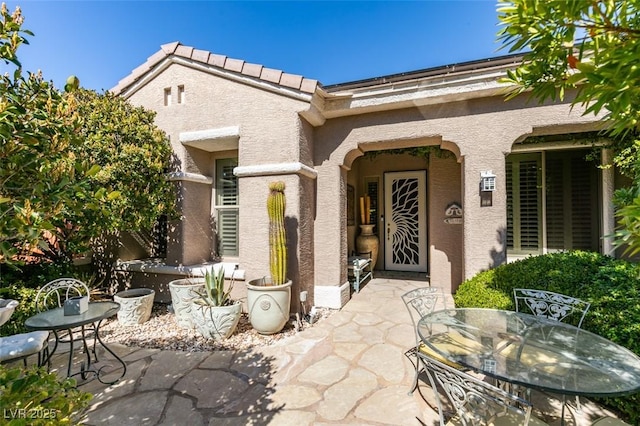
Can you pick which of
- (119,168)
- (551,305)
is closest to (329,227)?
(551,305)

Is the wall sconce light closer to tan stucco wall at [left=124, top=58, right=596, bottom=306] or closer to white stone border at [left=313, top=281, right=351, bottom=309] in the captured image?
tan stucco wall at [left=124, top=58, right=596, bottom=306]

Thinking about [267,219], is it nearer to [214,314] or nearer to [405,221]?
[214,314]

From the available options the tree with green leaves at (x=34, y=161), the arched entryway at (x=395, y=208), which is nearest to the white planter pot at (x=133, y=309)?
the tree with green leaves at (x=34, y=161)

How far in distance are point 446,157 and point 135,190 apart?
670 cm

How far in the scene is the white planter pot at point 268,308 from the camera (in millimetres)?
4543

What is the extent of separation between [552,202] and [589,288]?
366 cm

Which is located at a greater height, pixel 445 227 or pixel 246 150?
pixel 246 150

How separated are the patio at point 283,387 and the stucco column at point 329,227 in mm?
1391

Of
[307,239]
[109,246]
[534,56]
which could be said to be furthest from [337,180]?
[109,246]

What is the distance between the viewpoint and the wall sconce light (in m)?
4.86

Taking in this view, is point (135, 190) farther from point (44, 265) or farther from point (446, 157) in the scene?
point (446, 157)

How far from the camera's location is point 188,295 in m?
→ 5.03

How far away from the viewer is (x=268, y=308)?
4539mm

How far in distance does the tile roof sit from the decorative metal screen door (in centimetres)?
490
